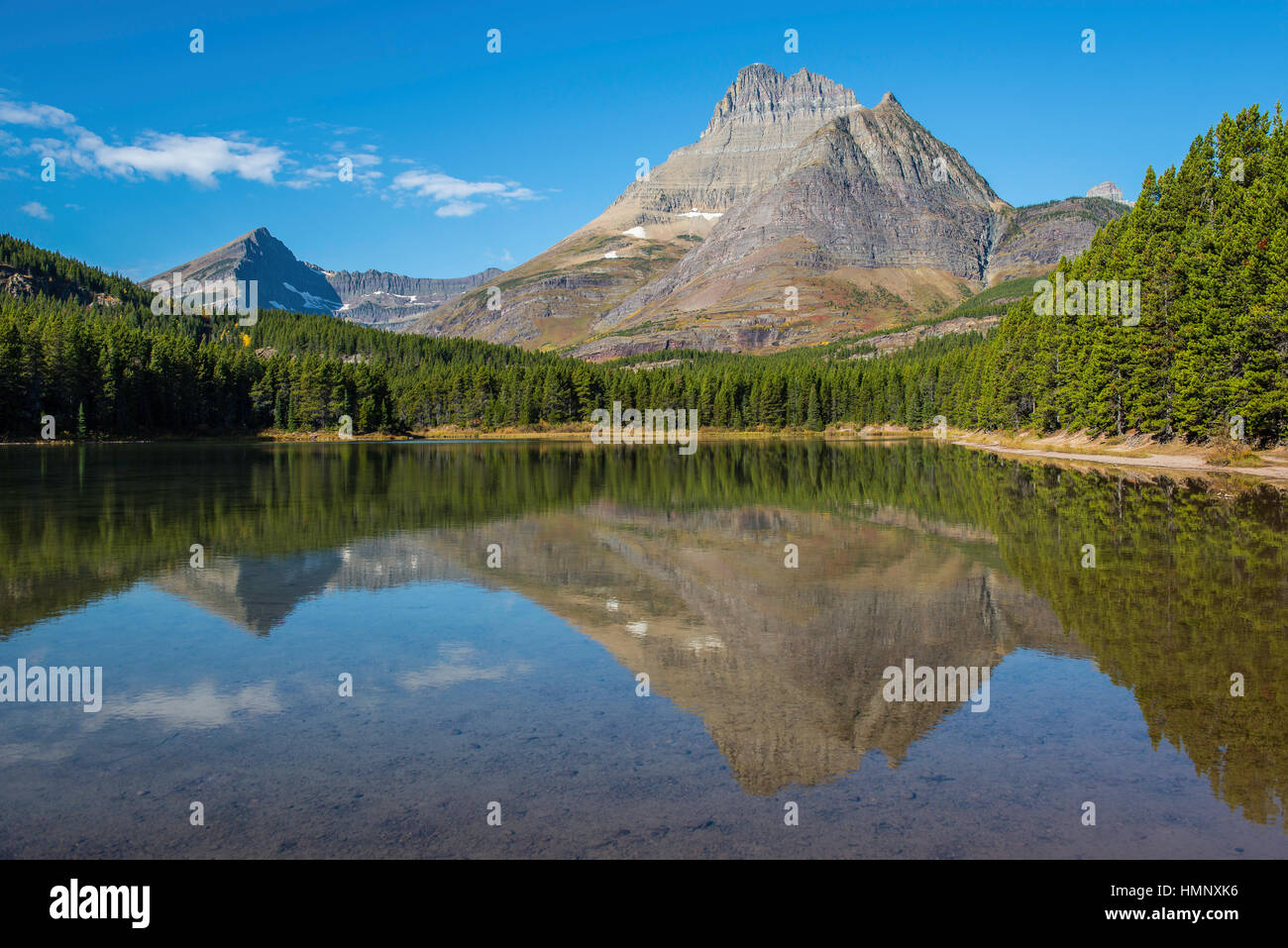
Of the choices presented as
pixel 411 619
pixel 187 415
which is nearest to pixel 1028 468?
pixel 411 619

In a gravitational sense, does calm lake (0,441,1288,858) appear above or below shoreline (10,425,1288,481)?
below

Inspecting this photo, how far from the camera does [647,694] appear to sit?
1109 centimetres

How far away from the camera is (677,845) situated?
6.94 meters

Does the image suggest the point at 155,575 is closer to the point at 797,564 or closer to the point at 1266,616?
the point at 797,564

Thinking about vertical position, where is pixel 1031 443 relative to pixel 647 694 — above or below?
above

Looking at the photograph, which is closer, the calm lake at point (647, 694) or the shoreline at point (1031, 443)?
the calm lake at point (647, 694)

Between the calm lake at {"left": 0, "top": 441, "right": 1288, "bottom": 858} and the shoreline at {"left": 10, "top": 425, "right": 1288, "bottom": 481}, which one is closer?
the calm lake at {"left": 0, "top": 441, "right": 1288, "bottom": 858}

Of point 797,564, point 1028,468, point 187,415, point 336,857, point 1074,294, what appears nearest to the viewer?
point 336,857

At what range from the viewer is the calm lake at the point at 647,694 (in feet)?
24.0

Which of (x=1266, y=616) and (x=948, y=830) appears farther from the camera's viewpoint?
(x=1266, y=616)

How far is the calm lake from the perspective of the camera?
731 centimetres

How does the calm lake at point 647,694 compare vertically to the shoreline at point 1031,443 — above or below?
below

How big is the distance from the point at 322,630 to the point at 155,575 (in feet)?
24.2

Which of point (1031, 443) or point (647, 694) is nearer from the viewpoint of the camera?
point (647, 694)
